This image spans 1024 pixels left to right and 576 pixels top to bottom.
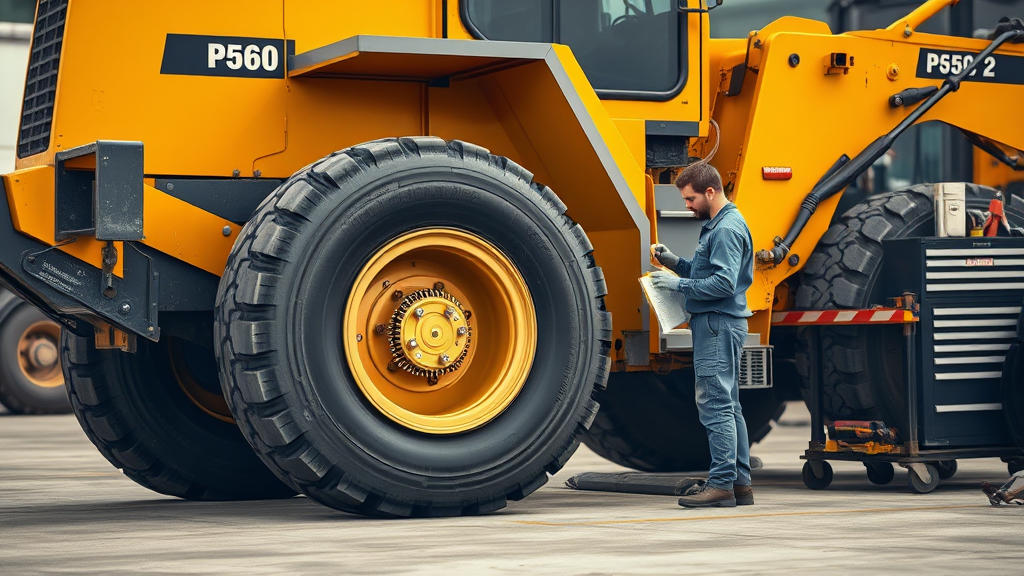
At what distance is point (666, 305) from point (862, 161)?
177 centimetres

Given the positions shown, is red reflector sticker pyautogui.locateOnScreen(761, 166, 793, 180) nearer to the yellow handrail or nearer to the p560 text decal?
the yellow handrail

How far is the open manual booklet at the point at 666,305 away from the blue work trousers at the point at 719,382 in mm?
88

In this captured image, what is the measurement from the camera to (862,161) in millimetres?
8766

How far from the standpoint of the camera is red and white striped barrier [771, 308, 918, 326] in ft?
27.1

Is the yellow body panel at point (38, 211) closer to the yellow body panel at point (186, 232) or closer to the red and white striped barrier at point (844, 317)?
the yellow body panel at point (186, 232)

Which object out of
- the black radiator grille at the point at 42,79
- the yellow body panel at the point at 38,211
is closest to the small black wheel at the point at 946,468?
the yellow body panel at the point at 38,211

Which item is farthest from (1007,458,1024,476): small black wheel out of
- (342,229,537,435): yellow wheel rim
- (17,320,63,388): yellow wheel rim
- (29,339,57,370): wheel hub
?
(29,339,57,370): wheel hub

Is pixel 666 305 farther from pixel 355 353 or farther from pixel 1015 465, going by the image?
pixel 1015 465

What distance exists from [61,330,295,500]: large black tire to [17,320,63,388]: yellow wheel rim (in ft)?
29.9

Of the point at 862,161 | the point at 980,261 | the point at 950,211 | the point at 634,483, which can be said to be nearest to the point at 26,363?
the point at 634,483

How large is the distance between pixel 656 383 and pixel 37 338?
374 inches

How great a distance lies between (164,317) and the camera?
7480 mm

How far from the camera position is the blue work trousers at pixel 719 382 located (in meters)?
7.56

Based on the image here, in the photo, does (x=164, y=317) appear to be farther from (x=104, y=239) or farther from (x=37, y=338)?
(x=37, y=338)
